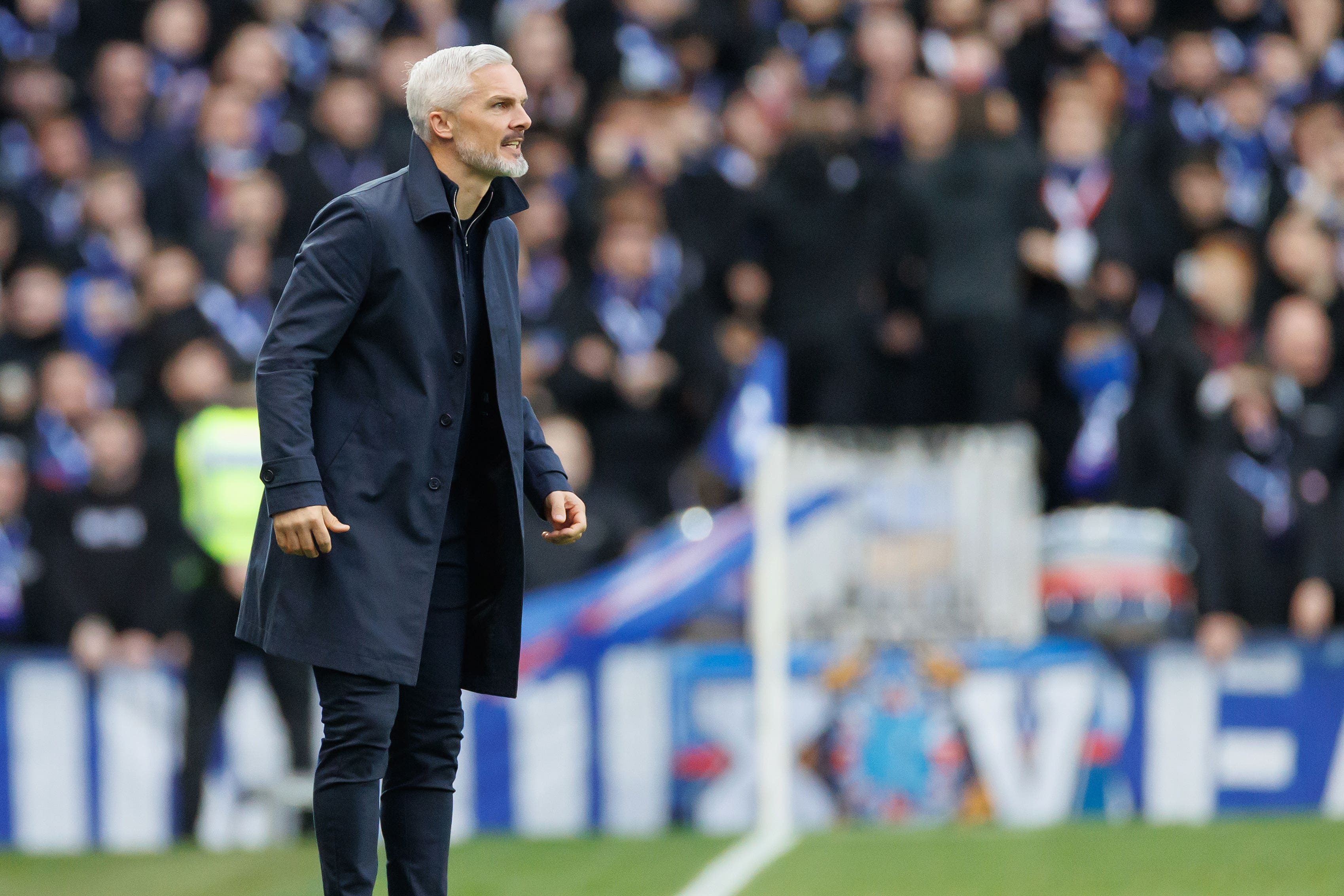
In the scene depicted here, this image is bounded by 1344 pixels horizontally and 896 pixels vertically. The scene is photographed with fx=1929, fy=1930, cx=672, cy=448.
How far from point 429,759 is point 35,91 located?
8.13m

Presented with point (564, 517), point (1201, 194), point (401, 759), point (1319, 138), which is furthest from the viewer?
point (1319, 138)

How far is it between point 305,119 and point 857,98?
115 inches

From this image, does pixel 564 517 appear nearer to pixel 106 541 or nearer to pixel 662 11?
pixel 106 541

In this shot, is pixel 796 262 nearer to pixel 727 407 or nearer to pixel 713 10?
pixel 727 407

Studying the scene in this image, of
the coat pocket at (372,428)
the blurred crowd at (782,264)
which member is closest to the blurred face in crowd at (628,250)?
the blurred crowd at (782,264)

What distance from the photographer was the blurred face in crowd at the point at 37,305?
9.67 metres

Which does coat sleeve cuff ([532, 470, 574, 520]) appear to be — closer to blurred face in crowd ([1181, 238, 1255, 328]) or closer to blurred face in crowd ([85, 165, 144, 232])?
blurred face in crowd ([1181, 238, 1255, 328])

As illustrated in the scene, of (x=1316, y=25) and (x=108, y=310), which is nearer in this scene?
(x=108, y=310)

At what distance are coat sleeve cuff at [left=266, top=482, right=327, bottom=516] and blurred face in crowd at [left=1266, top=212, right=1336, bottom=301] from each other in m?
6.29

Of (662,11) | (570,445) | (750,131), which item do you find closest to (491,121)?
(570,445)

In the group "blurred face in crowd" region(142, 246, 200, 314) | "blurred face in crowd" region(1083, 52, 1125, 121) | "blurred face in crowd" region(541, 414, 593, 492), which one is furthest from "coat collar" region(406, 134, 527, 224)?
"blurred face in crowd" region(1083, 52, 1125, 121)

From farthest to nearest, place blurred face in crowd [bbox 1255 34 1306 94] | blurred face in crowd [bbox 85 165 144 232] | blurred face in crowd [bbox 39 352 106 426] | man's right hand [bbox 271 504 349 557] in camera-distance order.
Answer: blurred face in crowd [bbox 1255 34 1306 94]
blurred face in crowd [bbox 85 165 144 232]
blurred face in crowd [bbox 39 352 106 426]
man's right hand [bbox 271 504 349 557]

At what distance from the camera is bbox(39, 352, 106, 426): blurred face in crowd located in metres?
8.90

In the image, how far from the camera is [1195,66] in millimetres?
10000
